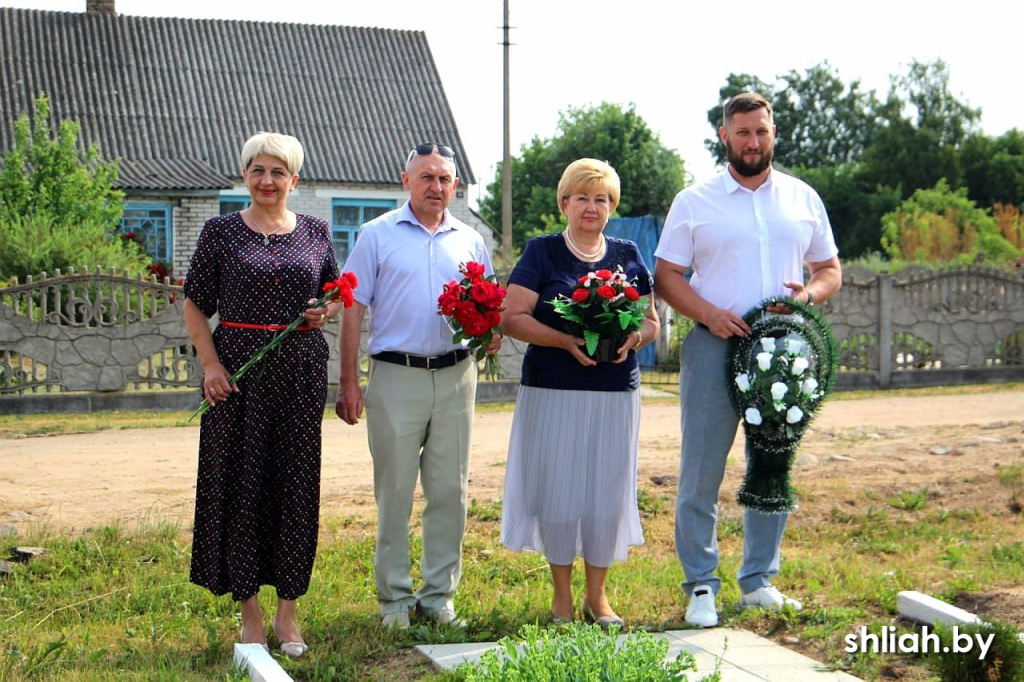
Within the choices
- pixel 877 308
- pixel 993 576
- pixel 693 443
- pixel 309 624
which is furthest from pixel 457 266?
pixel 877 308

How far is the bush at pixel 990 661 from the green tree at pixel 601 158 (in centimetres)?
3709

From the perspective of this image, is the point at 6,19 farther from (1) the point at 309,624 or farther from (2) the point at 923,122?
(2) the point at 923,122

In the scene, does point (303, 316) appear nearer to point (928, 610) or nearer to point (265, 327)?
point (265, 327)

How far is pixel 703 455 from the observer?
5500 millimetres

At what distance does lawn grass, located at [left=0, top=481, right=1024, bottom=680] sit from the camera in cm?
491

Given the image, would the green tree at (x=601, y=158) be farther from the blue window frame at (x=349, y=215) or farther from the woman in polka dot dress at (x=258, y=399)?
the woman in polka dot dress at (x=258, y=399)

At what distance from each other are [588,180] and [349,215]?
20.0 meters

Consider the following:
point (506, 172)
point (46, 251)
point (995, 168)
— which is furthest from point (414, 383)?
point (995, 168)

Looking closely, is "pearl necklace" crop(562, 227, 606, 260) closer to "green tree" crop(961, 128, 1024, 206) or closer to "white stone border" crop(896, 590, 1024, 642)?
"white stone border" crop(896, 590, 1024, 642)

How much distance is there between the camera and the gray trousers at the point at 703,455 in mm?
5484

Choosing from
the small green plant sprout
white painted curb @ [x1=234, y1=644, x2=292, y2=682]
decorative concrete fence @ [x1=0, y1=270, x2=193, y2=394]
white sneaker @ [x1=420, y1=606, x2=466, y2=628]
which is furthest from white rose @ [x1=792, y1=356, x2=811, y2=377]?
decorative concrete fence @ [x1=0, y1=270, x2=193, y2=394]

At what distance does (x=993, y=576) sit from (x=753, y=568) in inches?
60.9

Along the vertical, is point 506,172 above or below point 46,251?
above

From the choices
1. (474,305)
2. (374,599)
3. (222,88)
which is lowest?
(374,599)
